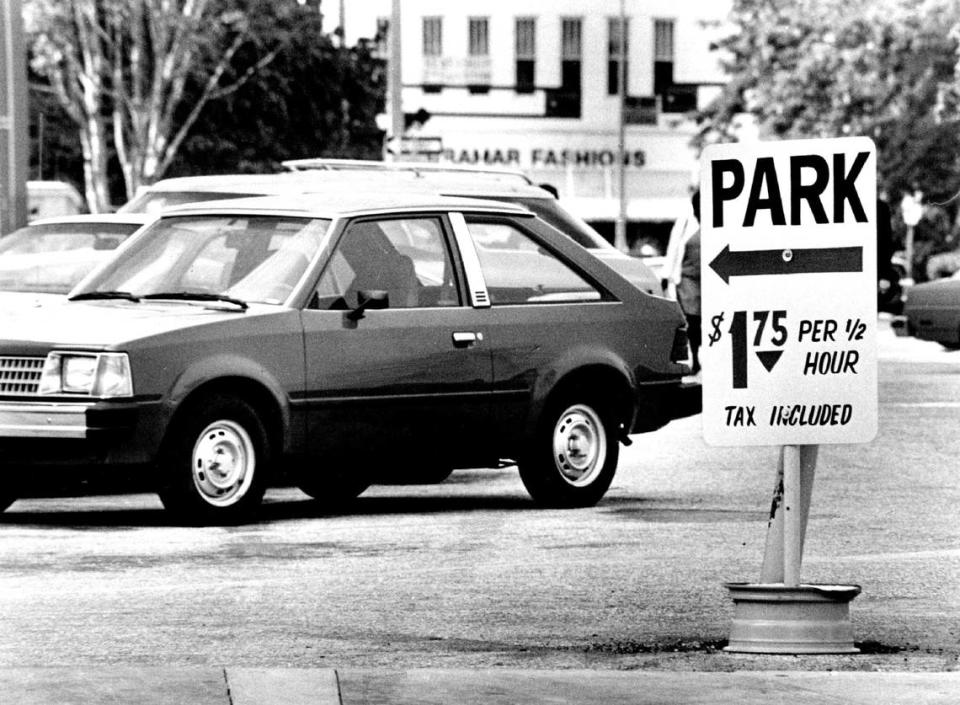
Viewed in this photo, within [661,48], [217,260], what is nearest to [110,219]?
[217,260]

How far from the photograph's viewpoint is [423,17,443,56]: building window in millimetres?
88000

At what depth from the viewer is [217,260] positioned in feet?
43.1

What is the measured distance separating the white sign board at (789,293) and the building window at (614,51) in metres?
80.5

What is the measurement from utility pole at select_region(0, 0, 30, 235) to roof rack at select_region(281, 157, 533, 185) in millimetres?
4124

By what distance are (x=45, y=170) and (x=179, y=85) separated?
1354 centimetres

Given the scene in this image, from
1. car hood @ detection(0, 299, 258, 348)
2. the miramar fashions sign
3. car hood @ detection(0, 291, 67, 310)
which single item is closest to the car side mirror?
A: car hood @ detection(0, 299, 258, 348)

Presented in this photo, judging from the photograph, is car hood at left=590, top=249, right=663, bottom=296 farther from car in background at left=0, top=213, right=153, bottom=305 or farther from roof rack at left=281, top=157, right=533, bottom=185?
car in background at left=0, top=213, right=153, bottom=305

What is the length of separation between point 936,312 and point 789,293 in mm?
23105

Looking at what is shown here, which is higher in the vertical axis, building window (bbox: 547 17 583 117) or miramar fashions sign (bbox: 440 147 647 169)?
building window (bbox: 547 17 583 117)

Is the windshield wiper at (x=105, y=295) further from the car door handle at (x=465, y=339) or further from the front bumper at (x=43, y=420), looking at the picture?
the car door handle at (x=465, y=339)

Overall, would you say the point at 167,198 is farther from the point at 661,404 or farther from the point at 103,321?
the point at 103,321

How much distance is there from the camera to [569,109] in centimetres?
8838

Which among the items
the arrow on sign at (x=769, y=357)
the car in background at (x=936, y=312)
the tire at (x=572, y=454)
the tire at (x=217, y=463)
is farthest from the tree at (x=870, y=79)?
the arrow on sign at (x=769, y=357)

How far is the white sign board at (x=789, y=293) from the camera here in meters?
8.35
